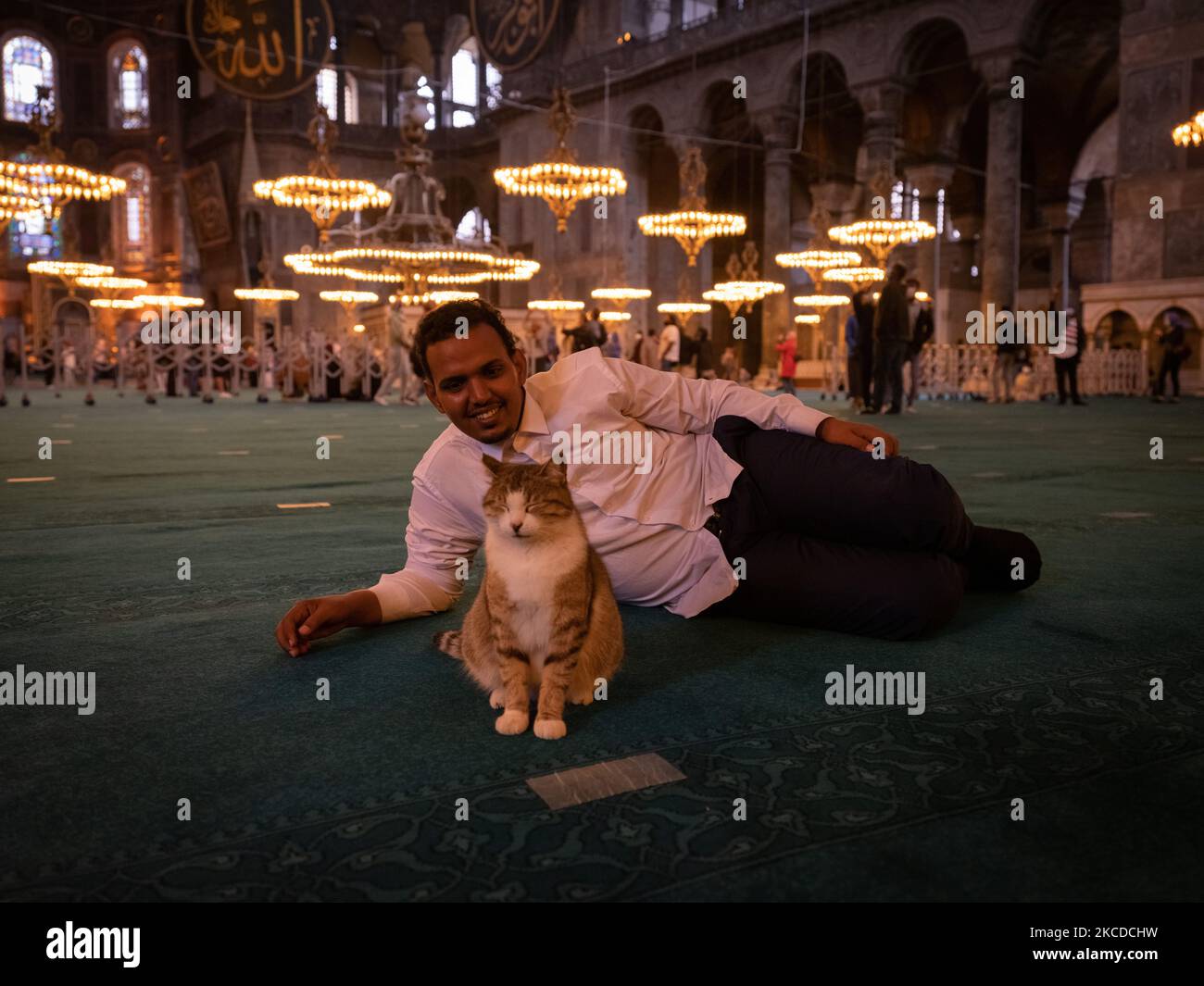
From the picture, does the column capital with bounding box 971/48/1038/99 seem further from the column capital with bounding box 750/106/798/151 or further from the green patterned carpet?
the green patterned carpet

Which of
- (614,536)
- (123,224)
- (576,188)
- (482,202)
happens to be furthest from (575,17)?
(614,536)

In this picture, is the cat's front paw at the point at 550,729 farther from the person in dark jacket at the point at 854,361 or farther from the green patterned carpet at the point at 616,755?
the person in dark jacket at the point at 854,361

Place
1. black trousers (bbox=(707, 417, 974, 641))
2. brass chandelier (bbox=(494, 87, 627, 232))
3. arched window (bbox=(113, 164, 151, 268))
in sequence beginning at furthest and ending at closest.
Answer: arched window (bbox=(113, 164, 151, 268))
brass chandelier (bbox=(494, 87, 627, 232))
black trousers (bbox=(707, 417, 974, 641))

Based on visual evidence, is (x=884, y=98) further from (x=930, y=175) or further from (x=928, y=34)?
(x=930, y=175)

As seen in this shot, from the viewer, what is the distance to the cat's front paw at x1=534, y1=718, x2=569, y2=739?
1.61 meters

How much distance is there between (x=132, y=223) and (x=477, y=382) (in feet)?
113

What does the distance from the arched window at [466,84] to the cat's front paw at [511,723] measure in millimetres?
32184

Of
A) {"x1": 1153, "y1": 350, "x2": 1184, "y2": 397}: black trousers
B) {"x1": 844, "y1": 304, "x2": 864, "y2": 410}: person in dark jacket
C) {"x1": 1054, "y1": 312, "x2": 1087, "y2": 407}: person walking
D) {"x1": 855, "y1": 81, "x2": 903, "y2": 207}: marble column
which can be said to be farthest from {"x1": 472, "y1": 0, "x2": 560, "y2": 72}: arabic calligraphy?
{"x1": 1153, "y1": 350, "x2": 1184, "y2": 397}: black trousers

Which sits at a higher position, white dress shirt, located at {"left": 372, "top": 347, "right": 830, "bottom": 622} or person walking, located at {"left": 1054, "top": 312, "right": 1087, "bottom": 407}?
person walking, located at {"left": 1054, "top": 312, "right": 1087, "bottom": 407}

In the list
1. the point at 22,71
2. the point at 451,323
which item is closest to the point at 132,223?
the point at 22,71

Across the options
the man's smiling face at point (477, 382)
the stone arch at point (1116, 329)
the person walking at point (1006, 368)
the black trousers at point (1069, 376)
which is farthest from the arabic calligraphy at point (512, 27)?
the man's smiling face at point (477, 382)

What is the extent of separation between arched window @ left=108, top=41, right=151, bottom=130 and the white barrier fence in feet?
83.8
